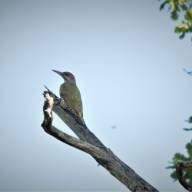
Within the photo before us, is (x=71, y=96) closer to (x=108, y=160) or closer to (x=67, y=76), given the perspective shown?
(x=67, y=76)

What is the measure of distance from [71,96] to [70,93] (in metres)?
0.22

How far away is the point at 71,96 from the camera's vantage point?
10.6 meters

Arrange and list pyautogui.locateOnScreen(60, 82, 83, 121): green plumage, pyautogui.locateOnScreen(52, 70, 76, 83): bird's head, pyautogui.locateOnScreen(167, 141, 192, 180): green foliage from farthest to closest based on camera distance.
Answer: pyautogui.locateOnScreen(52, 70, 76, 83): bird's head
pyautogui.locateOnScreen(60, 82, 83, 121): green plumage
pyautogui.locateOnScreen(167, 141, 192, 180): green foliage

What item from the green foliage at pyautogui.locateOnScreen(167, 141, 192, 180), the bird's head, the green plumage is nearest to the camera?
the green foliage at pyautogui.locateOnScreen(167, 141, 192, 180)

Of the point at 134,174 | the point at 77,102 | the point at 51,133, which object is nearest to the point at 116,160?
the point at 134,174

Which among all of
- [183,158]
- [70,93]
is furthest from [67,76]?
[183,158]

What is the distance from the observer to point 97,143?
20.5 feet

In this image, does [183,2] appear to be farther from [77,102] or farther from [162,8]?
[77,102]

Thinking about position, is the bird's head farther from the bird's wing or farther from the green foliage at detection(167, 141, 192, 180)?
the green foliage at detection(167, 141, 192, 180)

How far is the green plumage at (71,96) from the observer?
10.1 m

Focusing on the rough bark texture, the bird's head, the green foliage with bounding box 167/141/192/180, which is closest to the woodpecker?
the bird's head

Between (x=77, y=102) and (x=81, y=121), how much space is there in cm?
274

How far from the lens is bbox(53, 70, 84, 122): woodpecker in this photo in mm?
10064

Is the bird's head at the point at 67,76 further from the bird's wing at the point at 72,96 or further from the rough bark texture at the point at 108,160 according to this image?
the rough bark texture at the point at 108,160
